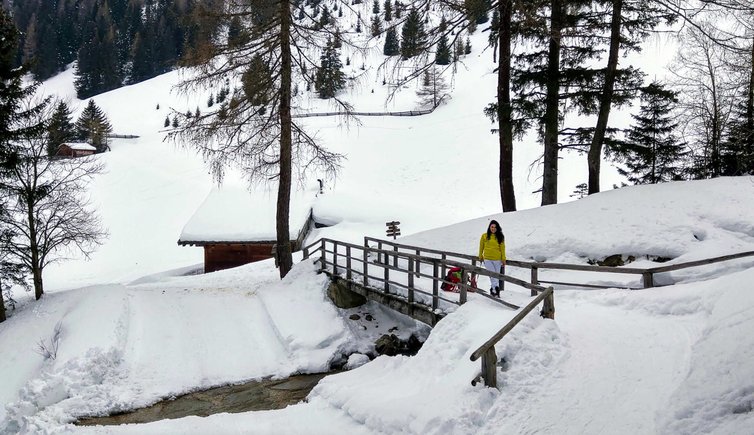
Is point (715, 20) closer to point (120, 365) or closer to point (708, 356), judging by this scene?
point (708, 356)

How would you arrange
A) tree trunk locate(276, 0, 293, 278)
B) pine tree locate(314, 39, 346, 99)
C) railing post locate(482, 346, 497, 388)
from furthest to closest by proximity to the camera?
pine tree locate(314, 39, 346, 99) < tree trunk locate(276, 0, 293, 278) < railing post locate(482, 346, 497, 388)

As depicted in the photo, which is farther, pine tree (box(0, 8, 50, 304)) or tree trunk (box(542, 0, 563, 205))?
pine tree (box(0, 8, 50, 304))

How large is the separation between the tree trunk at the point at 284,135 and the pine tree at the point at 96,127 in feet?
185

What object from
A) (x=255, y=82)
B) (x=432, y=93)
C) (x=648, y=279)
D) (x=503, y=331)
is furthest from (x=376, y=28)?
(x=432, y=93)

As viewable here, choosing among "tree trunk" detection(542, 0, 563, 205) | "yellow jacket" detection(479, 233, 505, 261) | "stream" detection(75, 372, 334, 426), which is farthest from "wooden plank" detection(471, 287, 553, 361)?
"tree trunk" detection(542, 0, 563, 205)

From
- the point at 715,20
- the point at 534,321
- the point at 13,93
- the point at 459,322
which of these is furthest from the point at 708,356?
the point at 13,93

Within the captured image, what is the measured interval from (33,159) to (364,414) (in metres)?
15.4

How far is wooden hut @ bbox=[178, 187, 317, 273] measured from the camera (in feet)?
81.1

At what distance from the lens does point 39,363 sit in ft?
33.3

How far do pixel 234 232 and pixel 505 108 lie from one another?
16326 mm

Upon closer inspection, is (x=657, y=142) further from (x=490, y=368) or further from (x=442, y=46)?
(x=490, y=368)

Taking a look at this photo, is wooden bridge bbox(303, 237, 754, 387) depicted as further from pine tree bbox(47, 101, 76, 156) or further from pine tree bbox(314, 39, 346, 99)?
pine tree bbox(47, 101, 76, 156)

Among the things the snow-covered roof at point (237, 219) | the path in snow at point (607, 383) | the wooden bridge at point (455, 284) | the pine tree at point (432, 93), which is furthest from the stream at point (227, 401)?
the pine tree at point (432, 93)

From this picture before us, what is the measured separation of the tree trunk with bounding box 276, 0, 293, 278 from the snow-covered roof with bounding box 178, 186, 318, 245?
791 centimetres
